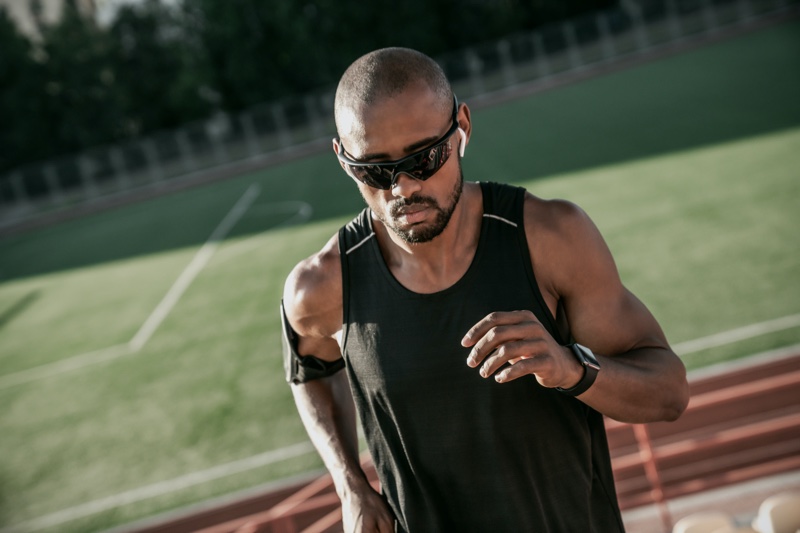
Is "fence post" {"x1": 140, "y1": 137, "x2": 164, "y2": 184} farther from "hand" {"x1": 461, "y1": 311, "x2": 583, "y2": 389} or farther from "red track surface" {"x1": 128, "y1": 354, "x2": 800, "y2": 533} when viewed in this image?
"hand" {"x1": 461, "y1": 311, "x2": 583, "y2": 389}

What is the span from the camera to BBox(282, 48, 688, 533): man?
251 centimetres

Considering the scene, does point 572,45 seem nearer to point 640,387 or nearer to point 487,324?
point 640,387

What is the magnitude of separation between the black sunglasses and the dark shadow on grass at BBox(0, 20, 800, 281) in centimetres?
1626

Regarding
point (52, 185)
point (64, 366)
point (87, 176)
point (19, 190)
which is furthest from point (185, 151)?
point (64, 366)

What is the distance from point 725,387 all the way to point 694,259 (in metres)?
4.49

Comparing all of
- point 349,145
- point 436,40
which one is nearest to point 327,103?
point 436,40

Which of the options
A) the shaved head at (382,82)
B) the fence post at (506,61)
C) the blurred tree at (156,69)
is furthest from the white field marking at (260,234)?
the blurred tree at (156,69)

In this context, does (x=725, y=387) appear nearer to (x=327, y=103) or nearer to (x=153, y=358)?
(x=153, y=358)

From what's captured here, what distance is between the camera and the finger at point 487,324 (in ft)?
7.11

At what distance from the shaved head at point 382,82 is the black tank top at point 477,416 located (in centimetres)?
41

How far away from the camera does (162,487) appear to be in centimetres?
914

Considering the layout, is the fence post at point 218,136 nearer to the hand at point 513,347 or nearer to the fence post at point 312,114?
the fence post at point 312,114

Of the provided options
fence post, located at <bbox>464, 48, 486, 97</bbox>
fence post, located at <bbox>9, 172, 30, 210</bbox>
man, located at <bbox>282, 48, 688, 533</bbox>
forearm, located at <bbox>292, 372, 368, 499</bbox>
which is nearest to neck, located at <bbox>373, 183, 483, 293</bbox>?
man, located at <bbox>282, 48, 688, 533</bbox>

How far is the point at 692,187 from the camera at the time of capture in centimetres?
1479
